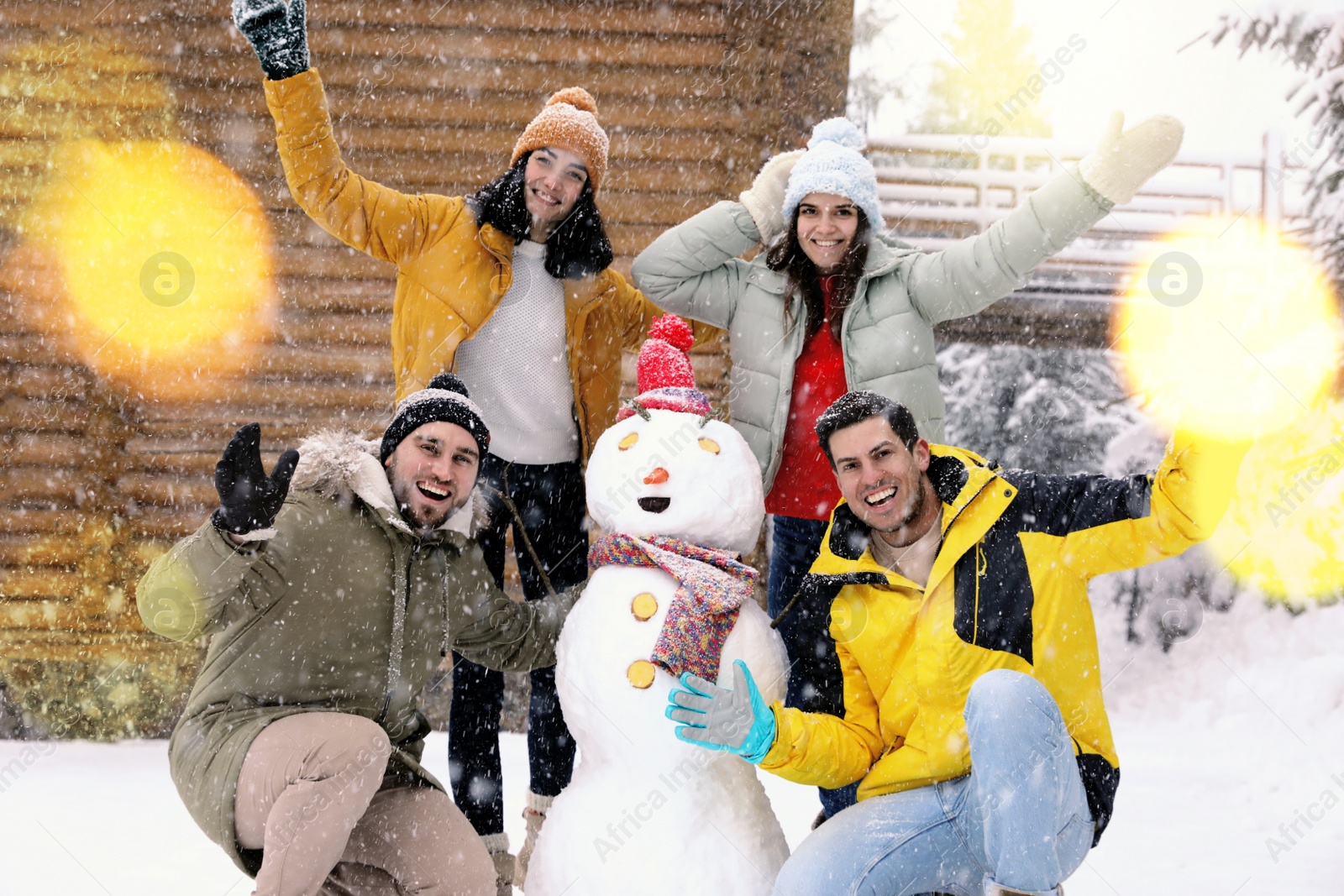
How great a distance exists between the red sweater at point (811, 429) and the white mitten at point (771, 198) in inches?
8.5

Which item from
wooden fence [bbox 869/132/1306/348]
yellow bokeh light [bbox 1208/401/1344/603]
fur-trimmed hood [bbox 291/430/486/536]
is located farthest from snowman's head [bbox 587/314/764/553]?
wooden fence [bbox 869/132/1306/348]

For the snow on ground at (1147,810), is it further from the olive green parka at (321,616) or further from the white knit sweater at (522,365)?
the white knit sweater at (522,365)

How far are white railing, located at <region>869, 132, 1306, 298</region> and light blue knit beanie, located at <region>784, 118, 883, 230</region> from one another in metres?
6.57

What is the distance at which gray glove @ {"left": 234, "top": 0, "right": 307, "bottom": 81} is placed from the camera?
89.8 inches

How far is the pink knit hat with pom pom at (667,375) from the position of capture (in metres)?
2.57

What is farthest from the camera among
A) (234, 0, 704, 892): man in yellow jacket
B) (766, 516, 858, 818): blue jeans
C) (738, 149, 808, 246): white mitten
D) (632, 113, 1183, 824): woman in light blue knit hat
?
(738, 149, 808, 246): white mitten

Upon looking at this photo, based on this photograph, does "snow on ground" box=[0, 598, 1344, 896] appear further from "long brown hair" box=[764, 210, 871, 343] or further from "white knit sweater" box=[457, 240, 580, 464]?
"long brown hair" box=[764, 210, 871, 343]

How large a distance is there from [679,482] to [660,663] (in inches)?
17.8

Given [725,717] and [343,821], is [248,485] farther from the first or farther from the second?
[725,717]

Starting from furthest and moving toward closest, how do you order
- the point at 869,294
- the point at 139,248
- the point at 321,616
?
the point at 139,248 < the point at 869,294 < the point at 321,616

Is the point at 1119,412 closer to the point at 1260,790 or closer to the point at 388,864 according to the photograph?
the point at 1260,790

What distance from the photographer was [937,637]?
216 cm

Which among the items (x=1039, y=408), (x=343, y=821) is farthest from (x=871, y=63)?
(x=343, y=821)

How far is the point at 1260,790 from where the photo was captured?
5082 mm
